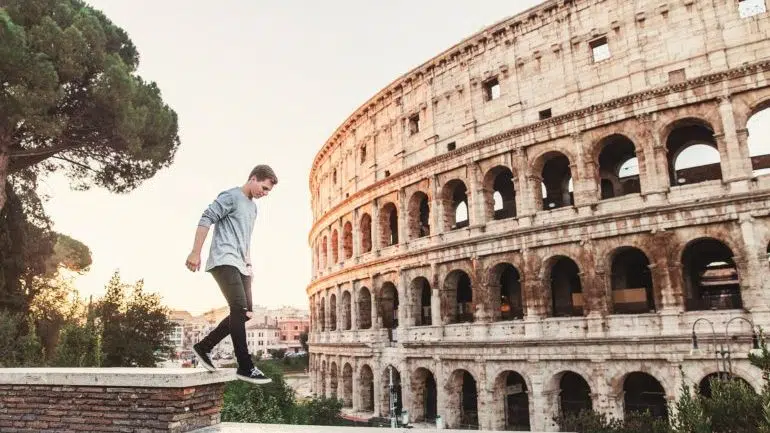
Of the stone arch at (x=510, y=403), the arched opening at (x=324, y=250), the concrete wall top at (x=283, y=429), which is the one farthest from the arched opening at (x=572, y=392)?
the arched opening at (x=324, y=250)

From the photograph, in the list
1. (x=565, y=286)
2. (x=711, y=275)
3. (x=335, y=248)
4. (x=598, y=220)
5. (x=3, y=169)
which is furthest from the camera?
(x=335, y=248)

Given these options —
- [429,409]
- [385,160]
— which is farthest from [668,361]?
[385,160]

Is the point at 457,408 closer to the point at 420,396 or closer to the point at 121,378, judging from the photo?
the point at 420,396

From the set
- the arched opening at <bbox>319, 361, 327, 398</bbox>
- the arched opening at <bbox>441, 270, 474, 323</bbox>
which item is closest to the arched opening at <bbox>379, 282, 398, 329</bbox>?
the arched opening at <bbox>441, 270, 474, 323</bbox>

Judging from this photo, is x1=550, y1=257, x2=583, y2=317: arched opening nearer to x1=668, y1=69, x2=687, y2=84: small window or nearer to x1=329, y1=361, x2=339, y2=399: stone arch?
x1=668, y1=69, x2=687, y2=84: small window

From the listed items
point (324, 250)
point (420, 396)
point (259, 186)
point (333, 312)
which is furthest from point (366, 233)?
point (259, 186)

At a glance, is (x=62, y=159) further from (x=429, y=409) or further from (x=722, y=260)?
(x=722, y=260)
